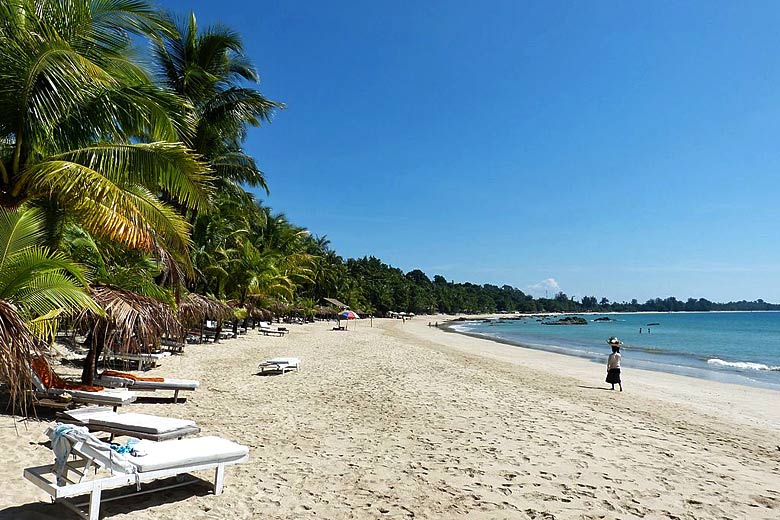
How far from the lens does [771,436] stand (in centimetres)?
829

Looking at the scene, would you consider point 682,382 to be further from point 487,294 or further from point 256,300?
point 487,294

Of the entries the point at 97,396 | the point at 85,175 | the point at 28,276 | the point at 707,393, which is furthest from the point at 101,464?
the point at 707,393

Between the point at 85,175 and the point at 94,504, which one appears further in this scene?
the point at 85,175

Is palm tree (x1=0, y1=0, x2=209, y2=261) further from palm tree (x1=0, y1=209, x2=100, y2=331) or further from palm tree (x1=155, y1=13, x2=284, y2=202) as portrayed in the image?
palm tree (x1=155, y1=13, x2=284, y2=202)

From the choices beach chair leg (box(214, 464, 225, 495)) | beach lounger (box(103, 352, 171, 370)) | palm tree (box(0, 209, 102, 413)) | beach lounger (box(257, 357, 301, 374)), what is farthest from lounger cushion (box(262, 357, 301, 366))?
beach chair leg (box(214, 464, 225, 495))

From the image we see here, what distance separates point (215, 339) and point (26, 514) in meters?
19.5

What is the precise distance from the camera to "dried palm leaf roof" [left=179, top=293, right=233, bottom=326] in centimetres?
1542

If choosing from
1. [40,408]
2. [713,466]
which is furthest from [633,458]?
[40,408]

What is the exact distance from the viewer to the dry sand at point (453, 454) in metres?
4.36

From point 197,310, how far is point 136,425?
1152 centimetres

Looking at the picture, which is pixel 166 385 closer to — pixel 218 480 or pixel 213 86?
pixel 218 480

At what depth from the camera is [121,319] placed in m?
7.40

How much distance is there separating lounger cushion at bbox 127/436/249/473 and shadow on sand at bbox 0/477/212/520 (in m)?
0.39

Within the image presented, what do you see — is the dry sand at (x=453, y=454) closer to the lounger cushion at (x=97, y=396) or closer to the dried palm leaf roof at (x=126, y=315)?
the lounger cushion at (x=97, y=396)
